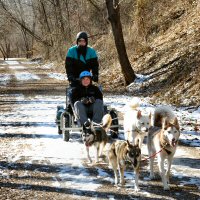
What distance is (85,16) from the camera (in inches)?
1388

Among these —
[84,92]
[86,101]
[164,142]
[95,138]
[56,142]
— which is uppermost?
[84,92]

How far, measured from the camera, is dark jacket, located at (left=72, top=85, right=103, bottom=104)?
27.9 feet

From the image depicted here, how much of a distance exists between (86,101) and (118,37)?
9529mm

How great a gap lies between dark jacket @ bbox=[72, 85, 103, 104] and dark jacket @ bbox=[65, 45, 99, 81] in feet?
2.25

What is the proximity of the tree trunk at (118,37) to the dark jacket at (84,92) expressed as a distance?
8.64 metres

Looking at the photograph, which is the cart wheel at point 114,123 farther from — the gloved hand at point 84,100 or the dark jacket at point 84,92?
the gloved hand at point 84,100

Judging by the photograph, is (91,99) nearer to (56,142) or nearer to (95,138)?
(95,138)

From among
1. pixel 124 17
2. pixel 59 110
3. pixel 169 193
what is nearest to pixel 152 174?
pixel 169 193

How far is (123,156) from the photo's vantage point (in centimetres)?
570

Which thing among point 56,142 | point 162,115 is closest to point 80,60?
point 56,142

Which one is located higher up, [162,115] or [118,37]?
[118,37]

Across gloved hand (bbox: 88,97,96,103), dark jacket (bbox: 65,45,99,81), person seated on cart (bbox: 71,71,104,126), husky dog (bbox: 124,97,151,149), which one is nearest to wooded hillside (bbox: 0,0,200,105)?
dark jacket (bbox: 65,45,99,81)

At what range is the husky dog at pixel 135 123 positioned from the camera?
7062mm

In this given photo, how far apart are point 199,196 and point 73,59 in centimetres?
486
